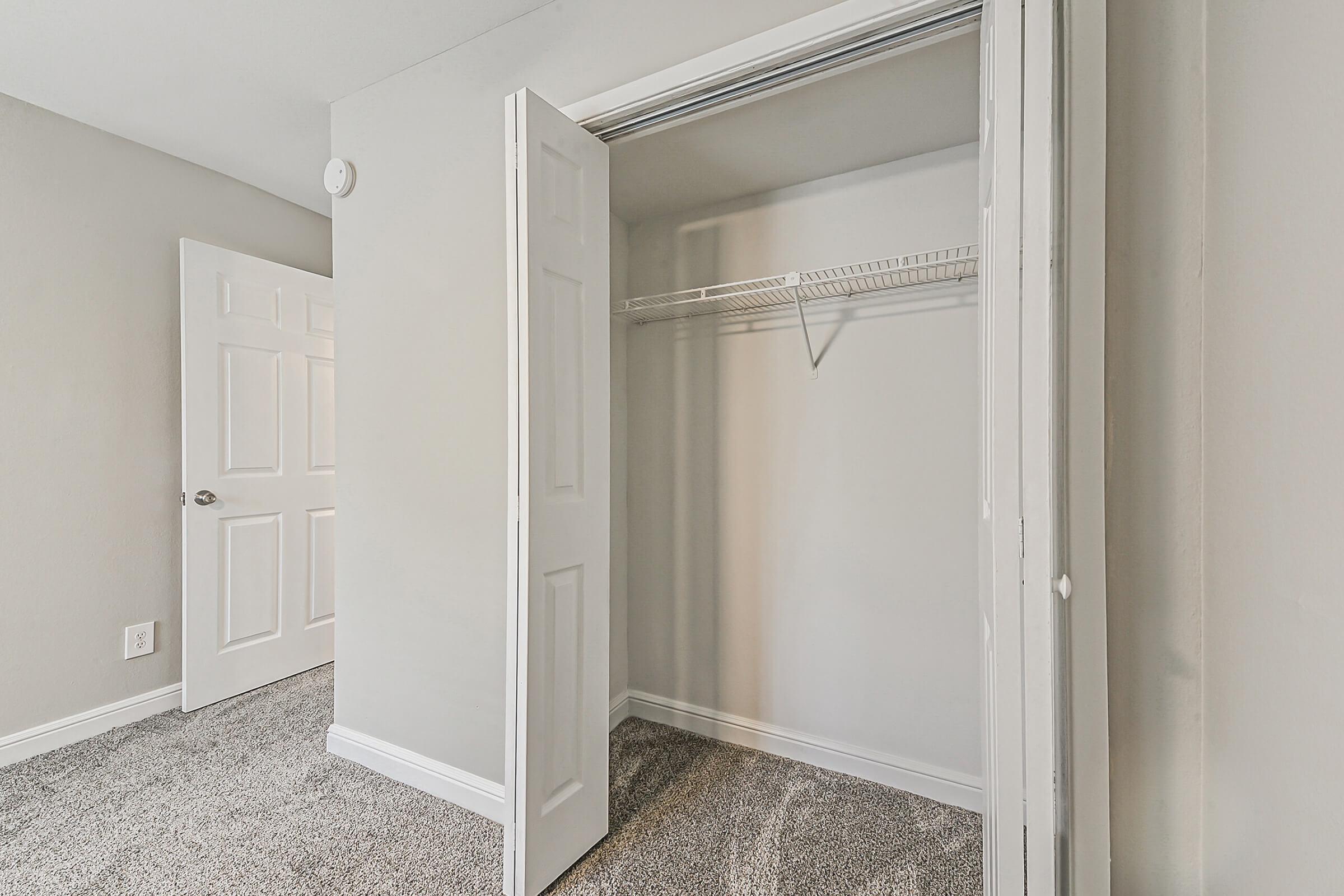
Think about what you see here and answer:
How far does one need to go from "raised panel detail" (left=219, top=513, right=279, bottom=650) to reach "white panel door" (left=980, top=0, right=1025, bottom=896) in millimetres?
3127

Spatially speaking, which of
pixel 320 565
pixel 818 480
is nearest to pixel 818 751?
pixel 818 480

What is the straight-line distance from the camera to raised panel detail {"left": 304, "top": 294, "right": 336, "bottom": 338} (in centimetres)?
318

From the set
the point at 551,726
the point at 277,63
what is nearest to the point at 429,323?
the point at 277,63

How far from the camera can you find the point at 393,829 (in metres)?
1.86

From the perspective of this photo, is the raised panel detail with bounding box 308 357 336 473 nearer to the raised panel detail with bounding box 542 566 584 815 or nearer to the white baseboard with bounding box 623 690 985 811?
the white baseboard with bounding box 623 690 985 811

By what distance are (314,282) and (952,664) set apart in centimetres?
341

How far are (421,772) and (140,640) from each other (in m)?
1.56

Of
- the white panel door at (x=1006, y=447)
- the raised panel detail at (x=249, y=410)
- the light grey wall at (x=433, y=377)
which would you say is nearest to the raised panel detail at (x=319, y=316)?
the raised panel detail at (x=249, y=410)

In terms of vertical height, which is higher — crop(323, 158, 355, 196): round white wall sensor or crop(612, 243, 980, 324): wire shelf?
crop(323, 158, 355, 196): round white wall sensor

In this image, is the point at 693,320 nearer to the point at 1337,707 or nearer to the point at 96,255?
the point at 1337,707

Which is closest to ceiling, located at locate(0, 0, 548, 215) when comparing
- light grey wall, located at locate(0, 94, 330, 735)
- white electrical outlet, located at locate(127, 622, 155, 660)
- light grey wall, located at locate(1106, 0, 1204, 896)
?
light grey wall, located at locate(0, 94, 330, 735)

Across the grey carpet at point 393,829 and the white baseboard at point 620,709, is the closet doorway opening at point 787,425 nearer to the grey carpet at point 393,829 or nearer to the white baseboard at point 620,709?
the white baseboard at point 620,709

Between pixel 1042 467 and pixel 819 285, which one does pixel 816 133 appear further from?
pixel 1042 467

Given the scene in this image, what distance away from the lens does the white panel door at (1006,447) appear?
2.75 feet
